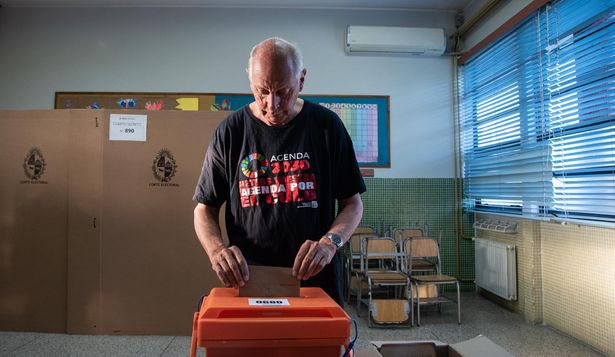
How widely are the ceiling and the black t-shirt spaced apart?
3626mm

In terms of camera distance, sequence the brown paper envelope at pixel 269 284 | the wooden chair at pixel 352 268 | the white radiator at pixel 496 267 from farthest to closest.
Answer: the wooden chair at pixel 352 268
the white radiator at pixel 496 267
the brown paper envelope at pixel 269 284

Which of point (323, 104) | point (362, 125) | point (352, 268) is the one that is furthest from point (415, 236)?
point (323, 104)

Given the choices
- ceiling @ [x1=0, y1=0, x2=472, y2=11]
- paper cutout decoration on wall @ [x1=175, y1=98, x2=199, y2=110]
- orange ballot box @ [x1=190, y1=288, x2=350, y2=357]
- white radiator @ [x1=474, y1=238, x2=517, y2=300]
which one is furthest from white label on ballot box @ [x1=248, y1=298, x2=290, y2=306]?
ceiling @ [x1=0, y1=0, x2=472, y2=11]

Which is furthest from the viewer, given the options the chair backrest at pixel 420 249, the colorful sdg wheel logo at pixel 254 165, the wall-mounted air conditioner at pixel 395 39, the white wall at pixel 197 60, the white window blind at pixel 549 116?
the white wall at pixel 197 60

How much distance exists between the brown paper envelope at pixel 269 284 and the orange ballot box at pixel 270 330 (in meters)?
0.11

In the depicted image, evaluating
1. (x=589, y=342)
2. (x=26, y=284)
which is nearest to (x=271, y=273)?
(x=26, y=284)

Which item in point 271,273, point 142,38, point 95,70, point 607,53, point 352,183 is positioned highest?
point 142,38

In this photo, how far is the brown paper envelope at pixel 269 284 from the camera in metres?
0.80

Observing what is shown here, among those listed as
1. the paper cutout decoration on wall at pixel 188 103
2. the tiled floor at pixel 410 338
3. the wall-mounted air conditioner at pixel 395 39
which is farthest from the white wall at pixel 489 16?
the paper cutout decoration on wall at pixel 188 103

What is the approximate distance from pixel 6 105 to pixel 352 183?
190 inches

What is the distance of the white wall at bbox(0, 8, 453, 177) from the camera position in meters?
4.39

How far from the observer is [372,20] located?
4484mm

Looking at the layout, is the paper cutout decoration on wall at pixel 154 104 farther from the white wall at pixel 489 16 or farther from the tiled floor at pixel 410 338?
the white wall at pixel 489 16

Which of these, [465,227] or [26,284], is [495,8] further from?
[26,284]
